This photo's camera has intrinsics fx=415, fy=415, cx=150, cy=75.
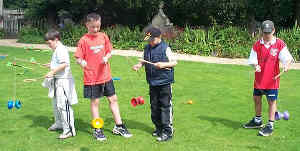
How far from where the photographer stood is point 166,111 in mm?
5547

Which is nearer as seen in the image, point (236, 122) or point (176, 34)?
point (236, 122)

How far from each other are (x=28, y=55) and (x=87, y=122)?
924 cm

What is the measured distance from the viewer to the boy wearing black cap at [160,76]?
5.34 metres

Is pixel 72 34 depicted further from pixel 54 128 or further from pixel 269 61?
pixel 269 61

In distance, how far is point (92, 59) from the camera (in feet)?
17.7

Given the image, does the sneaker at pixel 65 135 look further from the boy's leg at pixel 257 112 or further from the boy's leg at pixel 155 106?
the boy's leg at pixel 257 112

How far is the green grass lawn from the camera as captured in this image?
5434 millimetres

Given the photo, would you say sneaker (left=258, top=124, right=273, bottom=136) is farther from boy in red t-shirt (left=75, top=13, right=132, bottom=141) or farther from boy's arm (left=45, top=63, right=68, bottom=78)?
boy's arm (left=45, top=63, right=68, bottom=78)

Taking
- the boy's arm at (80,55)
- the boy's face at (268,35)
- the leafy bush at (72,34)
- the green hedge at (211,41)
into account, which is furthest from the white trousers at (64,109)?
the leafy bush at (72,34)

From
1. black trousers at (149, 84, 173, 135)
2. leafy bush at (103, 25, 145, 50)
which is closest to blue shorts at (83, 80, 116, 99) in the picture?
black trousers at (149, 84, 173, 135)

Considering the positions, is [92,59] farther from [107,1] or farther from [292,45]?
[107,1]

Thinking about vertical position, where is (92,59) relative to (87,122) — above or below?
above

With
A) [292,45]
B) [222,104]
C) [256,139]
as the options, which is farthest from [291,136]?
[292,45]

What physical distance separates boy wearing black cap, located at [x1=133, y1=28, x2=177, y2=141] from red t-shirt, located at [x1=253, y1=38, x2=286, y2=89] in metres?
1.29
